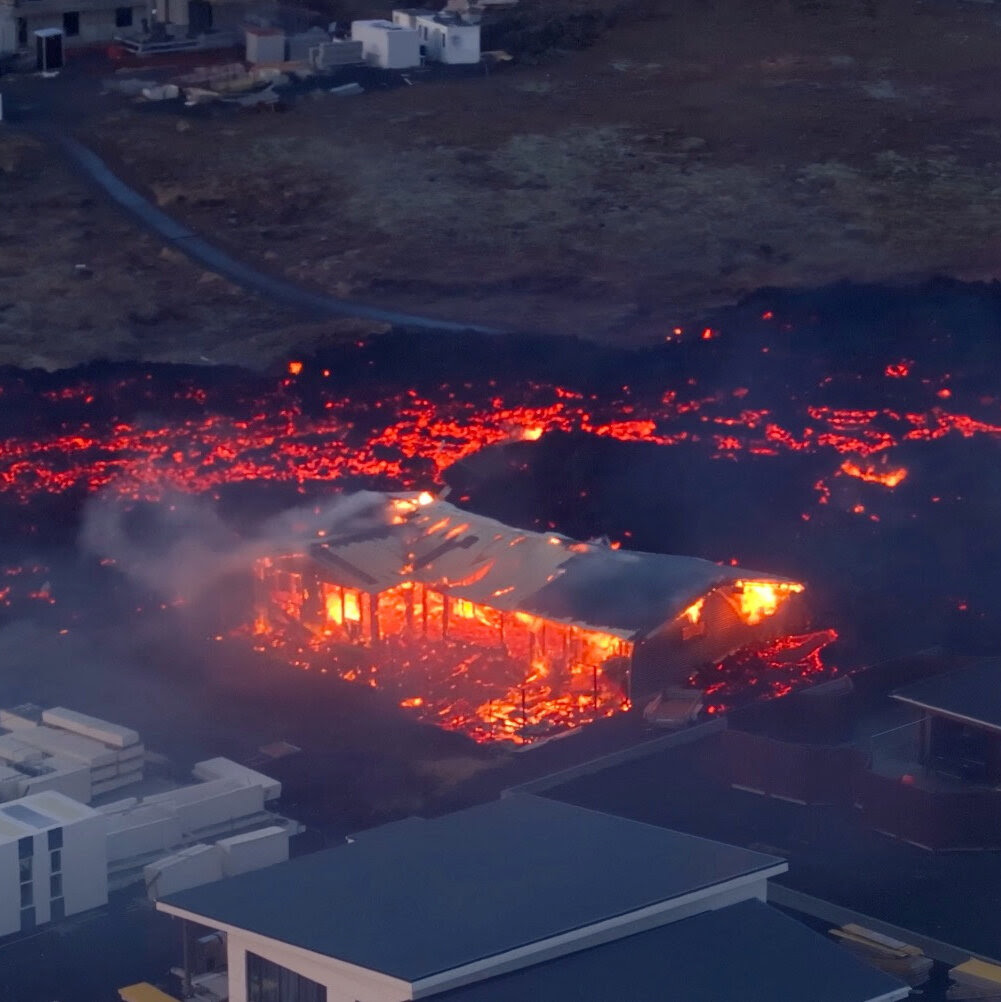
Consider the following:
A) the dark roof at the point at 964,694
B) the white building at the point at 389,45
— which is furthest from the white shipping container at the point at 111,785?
the white building at the point at 389,45

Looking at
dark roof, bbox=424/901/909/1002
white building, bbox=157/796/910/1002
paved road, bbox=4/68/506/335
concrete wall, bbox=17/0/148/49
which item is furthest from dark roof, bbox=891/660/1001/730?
concrete wall, bbox=17/0/148/49

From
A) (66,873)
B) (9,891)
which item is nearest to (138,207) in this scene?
(66,873)

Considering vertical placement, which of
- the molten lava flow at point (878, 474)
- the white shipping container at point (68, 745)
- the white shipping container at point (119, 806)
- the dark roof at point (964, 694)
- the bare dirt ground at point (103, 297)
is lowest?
the white shipping container at point (119, 806)

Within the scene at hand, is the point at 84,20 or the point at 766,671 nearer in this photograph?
the point at 766,671

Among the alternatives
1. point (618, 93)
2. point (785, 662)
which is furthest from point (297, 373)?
point (618, 93)

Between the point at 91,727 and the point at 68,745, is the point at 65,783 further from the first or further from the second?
the point at 91,727

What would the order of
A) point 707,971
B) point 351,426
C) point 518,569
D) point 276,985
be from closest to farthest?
point 707,971 < point 276,985 < point 518,569 < point 351,426

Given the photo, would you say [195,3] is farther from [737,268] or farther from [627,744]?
[627,744]

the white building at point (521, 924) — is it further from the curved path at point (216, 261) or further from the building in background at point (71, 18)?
the building in background at point (71, 18)
